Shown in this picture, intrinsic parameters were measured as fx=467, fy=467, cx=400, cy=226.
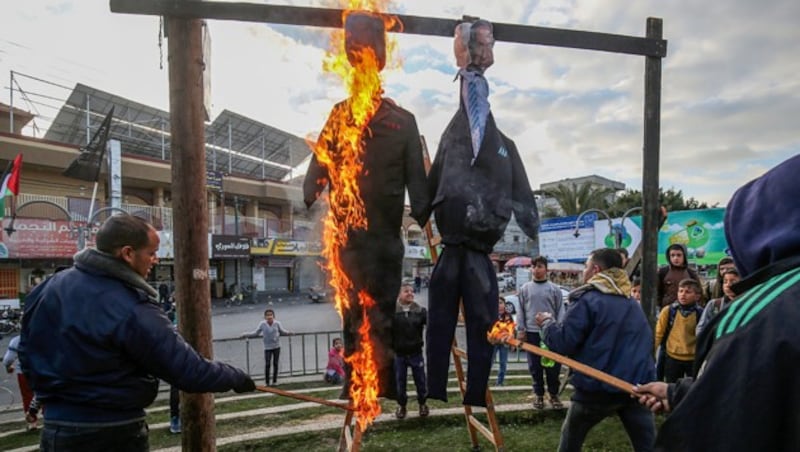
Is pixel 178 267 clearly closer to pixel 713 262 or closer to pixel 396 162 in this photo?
pixel 396 162

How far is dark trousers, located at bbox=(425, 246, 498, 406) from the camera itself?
2.77m

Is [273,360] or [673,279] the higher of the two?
[673,279]

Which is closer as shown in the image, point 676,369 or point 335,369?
point 676,369

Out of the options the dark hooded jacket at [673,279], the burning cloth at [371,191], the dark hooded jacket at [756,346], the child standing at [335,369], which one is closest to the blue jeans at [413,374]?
the child standing at [335,369]

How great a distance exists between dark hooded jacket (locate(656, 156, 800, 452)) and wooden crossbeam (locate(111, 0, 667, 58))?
95.5 inches

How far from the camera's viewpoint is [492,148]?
281 centimetres

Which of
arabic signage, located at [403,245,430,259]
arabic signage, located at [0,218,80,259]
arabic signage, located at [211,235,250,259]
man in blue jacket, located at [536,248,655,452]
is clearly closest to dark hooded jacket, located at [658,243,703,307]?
man in blue jacket, located at [536,248,655,452]

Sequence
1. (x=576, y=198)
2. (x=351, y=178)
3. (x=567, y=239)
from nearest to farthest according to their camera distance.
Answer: (x=351, y=178) < (x=567, y=239) < (x=576, y=198)

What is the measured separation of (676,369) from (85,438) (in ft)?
18.2

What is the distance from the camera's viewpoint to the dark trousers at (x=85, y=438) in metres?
2.32

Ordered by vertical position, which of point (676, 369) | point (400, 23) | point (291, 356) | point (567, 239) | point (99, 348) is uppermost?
point (400, 23)

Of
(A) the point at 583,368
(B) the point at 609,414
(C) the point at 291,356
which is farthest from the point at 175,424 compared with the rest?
(A) the point at 583,368

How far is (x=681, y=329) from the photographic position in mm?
5242

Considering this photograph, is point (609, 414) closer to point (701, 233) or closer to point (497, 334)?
point (497, 334)
